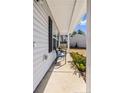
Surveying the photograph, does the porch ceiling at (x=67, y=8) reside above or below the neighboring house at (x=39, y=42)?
above

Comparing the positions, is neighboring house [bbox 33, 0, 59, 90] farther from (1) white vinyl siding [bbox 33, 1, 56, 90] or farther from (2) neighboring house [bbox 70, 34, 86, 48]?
(2) neighboring house [bbox 70, 34, 86, 48]

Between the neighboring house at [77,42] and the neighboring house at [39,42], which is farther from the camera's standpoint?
the neighboring house at [77,42]

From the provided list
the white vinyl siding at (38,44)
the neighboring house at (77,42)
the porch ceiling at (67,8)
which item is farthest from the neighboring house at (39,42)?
the neighboring house at (77,42)

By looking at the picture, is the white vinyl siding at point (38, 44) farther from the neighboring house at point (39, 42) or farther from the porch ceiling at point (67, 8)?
the porch ceiling at point (67, 8)

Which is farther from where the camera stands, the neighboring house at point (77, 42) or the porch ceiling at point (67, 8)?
the neighboring house at point (77, 42)

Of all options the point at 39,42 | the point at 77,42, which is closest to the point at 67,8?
the point at 39,42

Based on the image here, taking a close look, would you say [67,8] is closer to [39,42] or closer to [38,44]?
[39,42]

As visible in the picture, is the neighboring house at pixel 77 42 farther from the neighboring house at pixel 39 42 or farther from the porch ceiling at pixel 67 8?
the neighboring house at pixel 39 42

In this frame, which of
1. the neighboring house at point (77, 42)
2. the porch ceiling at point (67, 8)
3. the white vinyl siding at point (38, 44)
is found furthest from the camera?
the neighboring house at point (77, 42)

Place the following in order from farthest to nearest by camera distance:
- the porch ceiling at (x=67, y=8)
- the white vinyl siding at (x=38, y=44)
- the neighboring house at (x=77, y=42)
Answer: the neighboring house at (x=77, y=42) < the porch ceiling at (x=67, y=8) < the white vinyl siding at (x=38, y=44)
